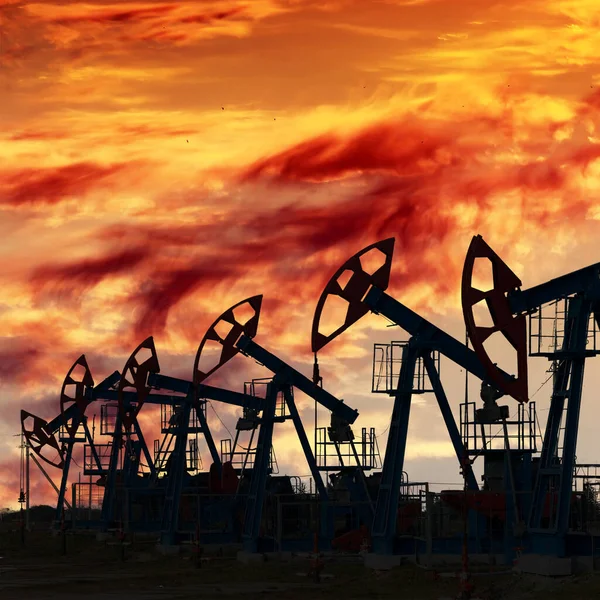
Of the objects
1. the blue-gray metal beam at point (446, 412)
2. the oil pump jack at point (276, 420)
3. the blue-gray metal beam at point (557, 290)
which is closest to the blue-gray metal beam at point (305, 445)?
the oil pump jack at point (276, 420)

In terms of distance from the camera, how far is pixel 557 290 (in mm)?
28984

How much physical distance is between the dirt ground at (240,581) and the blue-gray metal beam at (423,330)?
5259mm

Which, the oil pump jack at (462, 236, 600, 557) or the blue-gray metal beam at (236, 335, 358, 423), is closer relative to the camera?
the oil pump jack at (462, 236, 600, 557)

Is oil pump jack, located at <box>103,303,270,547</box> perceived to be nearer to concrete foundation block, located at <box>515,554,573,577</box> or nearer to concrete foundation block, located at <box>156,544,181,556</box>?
concrete foundation block, located at <box>156,544,181,556</box>

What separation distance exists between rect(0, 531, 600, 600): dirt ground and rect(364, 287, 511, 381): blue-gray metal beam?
17.3ft

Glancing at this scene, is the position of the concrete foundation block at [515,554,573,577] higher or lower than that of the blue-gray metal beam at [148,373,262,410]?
lower

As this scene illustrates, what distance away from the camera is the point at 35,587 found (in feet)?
120

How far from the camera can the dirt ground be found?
28.8 m

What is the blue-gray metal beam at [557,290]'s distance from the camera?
93.0 feet

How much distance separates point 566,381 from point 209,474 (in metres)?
26.0

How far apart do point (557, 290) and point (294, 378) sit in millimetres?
16082

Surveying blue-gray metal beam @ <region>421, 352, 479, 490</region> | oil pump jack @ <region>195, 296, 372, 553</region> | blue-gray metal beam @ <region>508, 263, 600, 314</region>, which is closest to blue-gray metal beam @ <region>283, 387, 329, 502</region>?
oil pump jack @ <region>195, 296, 372, 553</region>

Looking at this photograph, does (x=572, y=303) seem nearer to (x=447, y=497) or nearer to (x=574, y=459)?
(x=574, y=459)

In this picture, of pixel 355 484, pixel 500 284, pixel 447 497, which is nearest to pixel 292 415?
pixel 355 484
